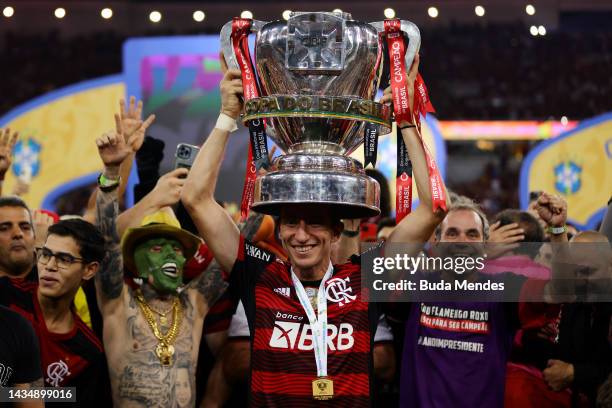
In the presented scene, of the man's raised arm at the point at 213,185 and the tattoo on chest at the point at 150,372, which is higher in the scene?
the man's raised arm at the point at 213,185

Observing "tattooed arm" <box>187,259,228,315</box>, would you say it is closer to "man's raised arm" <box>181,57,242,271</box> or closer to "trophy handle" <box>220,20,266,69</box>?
"man's raised arm" <box>181,57,242,271</box>

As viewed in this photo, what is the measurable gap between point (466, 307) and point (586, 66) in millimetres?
15114

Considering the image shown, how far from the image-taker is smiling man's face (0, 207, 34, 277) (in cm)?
390

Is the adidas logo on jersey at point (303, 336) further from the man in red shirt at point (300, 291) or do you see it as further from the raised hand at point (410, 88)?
the raised hand at point (410, 88)

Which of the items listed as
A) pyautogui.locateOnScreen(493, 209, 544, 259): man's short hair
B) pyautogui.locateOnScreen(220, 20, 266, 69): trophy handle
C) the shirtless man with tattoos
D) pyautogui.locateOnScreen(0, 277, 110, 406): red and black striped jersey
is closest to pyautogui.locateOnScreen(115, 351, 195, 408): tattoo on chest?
the shirtless man with tattoos

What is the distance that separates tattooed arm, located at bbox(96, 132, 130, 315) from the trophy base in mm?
816

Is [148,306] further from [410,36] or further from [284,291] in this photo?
[410,36]

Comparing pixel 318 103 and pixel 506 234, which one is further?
pixel 506 234

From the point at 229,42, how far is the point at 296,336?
3.05 feet

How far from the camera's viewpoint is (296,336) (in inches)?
120

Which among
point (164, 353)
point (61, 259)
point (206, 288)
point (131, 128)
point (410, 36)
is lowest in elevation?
point (164, 353)

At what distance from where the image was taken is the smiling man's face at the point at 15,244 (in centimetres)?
390

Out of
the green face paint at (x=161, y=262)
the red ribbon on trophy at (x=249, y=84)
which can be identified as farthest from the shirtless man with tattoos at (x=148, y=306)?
the red ribbon on trophy at (x=249, y=84)

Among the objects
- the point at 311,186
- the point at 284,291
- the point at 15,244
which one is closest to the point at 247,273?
the point at 284,291
